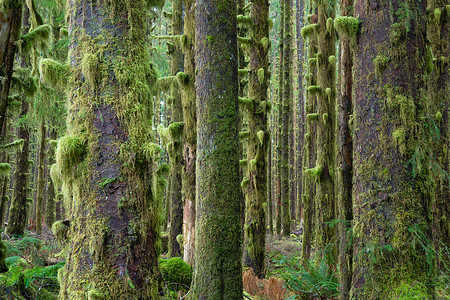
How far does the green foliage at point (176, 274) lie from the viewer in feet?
21.3

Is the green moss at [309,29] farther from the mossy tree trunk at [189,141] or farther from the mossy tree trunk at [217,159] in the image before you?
the mossy tree trunk at [217,159]

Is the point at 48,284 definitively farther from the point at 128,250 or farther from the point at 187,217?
the point at 187,217

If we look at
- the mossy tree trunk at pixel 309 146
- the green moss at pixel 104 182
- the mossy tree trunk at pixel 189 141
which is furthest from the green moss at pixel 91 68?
the mossy tree trunk at pixel 309 146

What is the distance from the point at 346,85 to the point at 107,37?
354 centimetres

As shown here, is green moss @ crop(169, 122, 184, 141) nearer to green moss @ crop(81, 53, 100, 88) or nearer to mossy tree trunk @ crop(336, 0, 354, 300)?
mossy tree trunk @ crop(336, 0, 354, 300)

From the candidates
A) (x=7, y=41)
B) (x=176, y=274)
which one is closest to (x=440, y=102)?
(x=176, y=274)

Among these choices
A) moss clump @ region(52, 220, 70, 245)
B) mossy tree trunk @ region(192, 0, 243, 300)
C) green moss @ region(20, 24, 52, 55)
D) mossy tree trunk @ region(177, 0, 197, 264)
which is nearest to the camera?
moss clump @ region(52, 220, 70, 245)

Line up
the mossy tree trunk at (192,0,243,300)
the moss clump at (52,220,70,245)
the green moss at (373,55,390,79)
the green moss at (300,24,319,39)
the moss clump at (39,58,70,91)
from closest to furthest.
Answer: the moss clump at (52,220,70,245) < the moss clump at (39,58,70,91) < the green moss at (373,55,390,79) < the mossy tree trunk at (192,0,243,300) < the green moss at (300,24,319,39)

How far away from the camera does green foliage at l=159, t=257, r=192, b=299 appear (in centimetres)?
649

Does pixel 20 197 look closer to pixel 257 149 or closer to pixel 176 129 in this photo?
pixel 176 129

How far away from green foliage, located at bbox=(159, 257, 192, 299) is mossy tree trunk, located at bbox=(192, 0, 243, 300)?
1.89 metres

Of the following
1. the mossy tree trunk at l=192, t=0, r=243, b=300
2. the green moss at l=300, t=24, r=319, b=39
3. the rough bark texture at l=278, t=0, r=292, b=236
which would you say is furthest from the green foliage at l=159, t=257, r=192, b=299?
the rough bark texture at l=278, t=0, r=292, b=236

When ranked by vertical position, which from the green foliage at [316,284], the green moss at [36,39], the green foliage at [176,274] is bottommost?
the green foliage at [316,284]

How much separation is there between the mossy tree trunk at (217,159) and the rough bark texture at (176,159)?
4.26 metres
